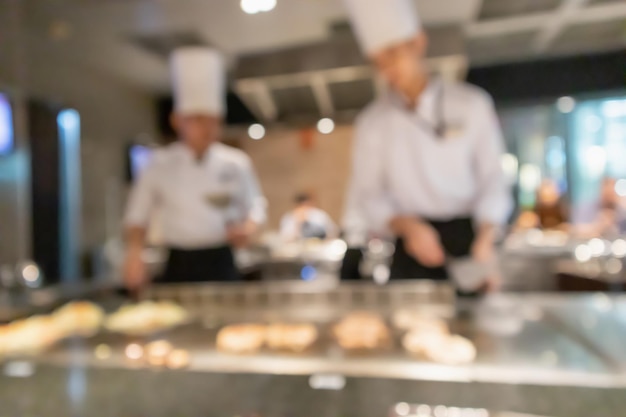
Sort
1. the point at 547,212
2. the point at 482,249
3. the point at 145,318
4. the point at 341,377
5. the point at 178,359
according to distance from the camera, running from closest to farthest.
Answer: the point at 341,377
the point at 178,359
the point at 145,318
the point at 482,249
the point at 547,212

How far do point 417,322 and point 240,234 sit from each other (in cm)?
63

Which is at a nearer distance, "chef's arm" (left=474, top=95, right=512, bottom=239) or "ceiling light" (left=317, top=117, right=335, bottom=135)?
"chef's arm" (left=474, top=95, right=512, bottom=239)

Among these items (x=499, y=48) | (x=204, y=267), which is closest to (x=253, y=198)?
(x=204, y=267)

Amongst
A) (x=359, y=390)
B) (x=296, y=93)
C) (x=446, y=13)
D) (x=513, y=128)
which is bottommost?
(x=359, y=390)

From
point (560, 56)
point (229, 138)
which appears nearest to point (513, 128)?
point (560, 56)

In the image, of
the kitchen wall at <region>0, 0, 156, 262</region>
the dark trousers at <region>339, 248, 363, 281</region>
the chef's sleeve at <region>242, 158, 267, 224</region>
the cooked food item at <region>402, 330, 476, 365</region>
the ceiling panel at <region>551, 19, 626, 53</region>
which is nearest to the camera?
the cooked food item at <region>402, 330, 476, 365</region>

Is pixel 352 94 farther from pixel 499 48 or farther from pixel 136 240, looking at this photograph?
pixel 136 240

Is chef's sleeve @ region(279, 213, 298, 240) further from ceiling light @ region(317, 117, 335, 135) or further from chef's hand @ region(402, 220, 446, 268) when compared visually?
chef's hand @ region(402, 220, 446, 268)

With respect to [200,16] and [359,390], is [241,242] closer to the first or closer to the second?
[200,16]

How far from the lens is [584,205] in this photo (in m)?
1.22

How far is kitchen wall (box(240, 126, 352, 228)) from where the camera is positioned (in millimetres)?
1359

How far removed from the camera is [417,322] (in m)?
0.94

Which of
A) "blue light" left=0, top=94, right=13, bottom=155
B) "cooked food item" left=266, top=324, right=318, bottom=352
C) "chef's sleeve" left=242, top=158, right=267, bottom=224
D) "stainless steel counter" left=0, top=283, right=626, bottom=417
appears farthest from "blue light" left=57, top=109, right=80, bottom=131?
"cooked food item" left=266, top=324, right=318, bottom=352

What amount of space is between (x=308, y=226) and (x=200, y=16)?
63cm
